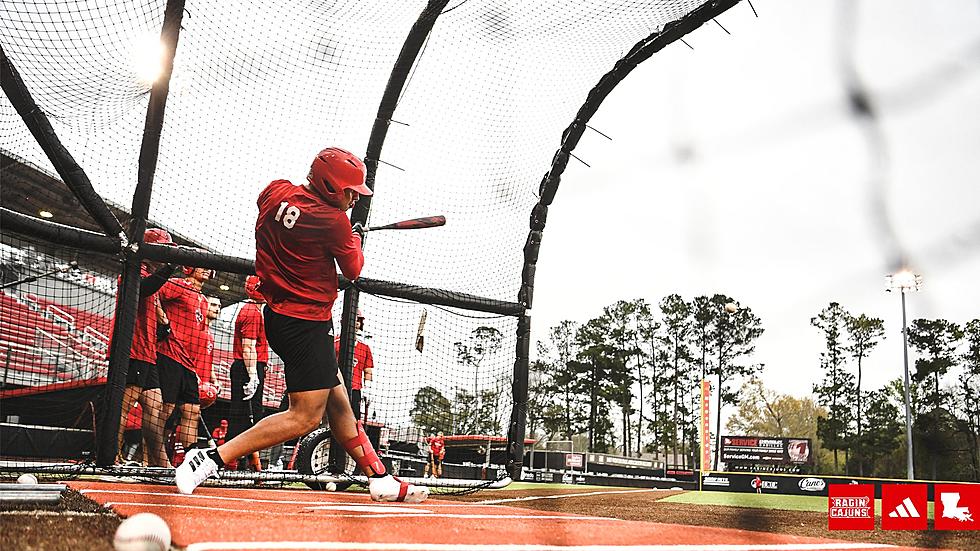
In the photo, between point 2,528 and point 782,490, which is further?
point 782,490

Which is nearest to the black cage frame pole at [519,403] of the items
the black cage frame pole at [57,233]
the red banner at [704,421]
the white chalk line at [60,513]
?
the red banner at [704,421]

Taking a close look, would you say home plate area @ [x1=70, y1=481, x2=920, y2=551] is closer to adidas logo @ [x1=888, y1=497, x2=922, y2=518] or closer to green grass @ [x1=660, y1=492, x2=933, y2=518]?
adidas logo @ [x1=888, y1=497, x2=922, y2=518]

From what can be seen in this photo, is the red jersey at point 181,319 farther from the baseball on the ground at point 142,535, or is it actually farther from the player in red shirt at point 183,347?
the baseball on the ground at point 142,535

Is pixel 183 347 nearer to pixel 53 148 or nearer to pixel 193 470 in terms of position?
pixel 53 148

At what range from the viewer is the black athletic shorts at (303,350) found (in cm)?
317

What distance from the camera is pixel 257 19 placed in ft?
15.3

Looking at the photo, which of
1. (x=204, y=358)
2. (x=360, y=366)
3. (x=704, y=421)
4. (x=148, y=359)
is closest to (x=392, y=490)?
(x=148, y=359)

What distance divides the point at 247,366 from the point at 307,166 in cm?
174

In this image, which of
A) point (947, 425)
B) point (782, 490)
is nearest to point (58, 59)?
point (947, 425)

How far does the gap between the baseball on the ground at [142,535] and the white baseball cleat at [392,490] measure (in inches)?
71.0

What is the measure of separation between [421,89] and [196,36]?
66.7 inches

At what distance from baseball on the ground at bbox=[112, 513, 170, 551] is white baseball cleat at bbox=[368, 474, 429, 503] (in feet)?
5.92

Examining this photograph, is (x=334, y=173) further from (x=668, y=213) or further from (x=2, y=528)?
(x=668, y=213)

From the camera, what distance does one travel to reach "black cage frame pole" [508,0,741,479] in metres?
5.12
